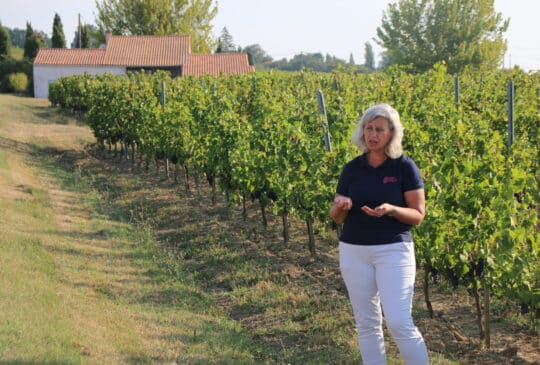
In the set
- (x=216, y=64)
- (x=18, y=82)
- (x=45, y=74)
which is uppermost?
(x=216, y=64)

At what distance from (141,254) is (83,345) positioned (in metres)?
3.40

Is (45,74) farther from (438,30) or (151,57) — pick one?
(438,30)

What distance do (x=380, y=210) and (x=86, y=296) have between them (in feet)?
11.9

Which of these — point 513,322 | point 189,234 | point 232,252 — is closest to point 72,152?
point 189,234

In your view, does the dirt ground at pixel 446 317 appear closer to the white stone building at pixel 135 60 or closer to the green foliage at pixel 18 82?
the white stone building at pixel 135 60

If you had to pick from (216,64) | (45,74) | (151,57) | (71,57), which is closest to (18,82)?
(45,74)

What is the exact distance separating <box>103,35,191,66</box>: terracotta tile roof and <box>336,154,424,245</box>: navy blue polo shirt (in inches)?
1657

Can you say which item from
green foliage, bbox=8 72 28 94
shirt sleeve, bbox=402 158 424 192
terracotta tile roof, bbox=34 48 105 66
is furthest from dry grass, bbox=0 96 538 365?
green foliage, bbox=8 72 28 94

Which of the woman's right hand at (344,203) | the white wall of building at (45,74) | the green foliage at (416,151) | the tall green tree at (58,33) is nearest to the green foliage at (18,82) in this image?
the white wall of building at (45,74)

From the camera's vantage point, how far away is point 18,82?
49.0 m

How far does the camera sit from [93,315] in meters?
5.90

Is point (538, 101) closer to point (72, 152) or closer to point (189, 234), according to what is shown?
point (189, 234)

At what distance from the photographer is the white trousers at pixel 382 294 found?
379 cm

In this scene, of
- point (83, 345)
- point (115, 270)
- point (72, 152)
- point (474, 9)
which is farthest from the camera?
point (474, 9)
